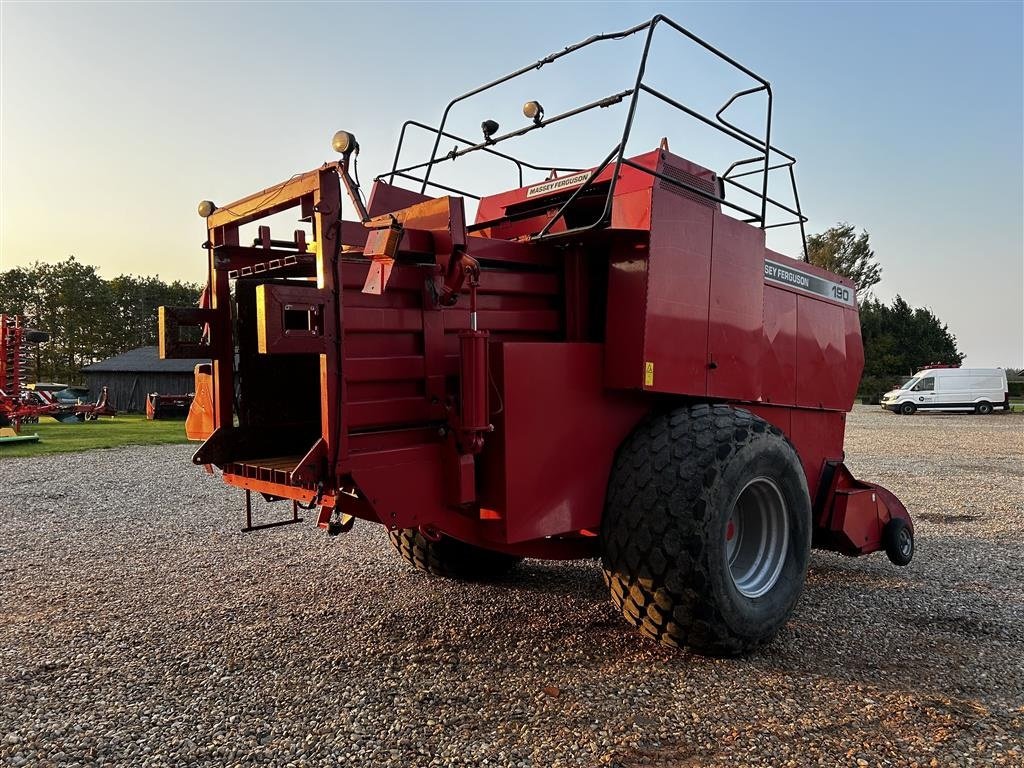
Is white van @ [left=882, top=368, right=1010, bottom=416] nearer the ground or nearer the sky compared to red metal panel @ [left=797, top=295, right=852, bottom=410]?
nearer the ground

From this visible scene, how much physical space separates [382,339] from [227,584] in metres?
3.15

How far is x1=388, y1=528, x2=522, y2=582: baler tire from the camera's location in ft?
17.7

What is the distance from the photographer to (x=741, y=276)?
4.52 metres

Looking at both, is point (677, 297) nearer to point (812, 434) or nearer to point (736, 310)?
point (736, 310)

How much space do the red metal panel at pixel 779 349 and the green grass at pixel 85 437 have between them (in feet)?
49.9

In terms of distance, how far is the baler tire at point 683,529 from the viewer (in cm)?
374

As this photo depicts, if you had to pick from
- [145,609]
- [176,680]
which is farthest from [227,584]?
[176,680]

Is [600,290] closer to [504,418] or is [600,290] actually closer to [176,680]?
[504,418]

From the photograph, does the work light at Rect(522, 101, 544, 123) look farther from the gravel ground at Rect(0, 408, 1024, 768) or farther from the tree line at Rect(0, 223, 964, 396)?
the tree line at Rect(0, 223, 964, 396)

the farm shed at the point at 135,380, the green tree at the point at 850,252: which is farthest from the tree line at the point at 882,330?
the farm shed at the point at 135,380

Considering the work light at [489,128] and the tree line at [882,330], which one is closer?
the work light at [489,128]

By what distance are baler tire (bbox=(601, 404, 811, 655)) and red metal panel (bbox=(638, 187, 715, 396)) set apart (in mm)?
242

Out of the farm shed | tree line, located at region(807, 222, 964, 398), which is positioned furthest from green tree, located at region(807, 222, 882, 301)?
the farm shed

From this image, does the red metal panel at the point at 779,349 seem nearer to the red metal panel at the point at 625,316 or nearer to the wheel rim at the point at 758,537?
the wheel rim at the point at 758,537
